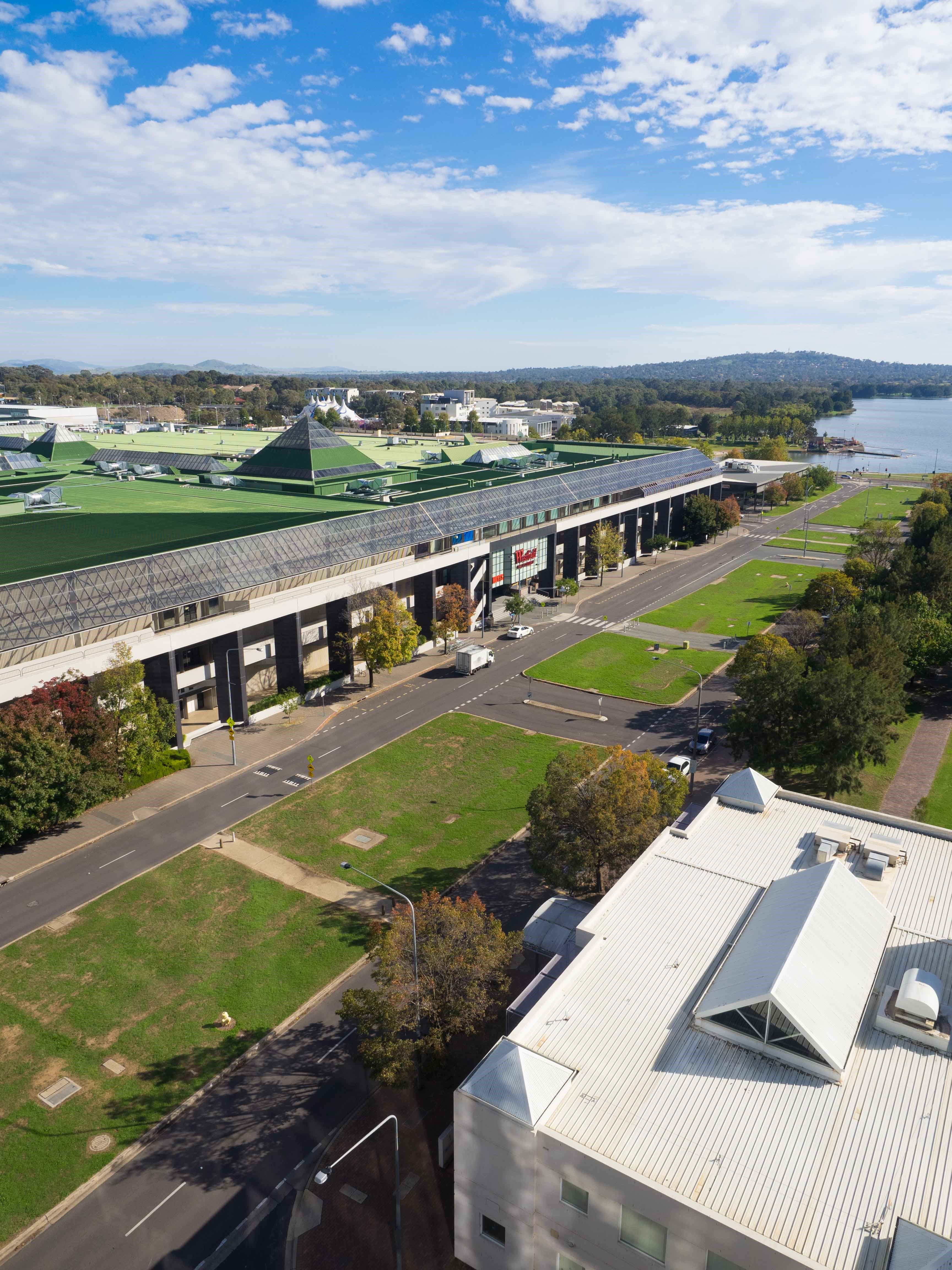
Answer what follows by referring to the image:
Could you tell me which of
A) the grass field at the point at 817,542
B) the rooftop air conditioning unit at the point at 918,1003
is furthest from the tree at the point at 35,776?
the grass field at the point at 817,542

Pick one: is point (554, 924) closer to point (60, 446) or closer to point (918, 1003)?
point (918, 1003)

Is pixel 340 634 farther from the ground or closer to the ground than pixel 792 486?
closer to the ground

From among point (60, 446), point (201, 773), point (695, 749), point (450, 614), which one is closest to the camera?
point (201, 773)

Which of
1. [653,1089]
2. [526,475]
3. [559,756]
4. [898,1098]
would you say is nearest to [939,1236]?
[898,1098]

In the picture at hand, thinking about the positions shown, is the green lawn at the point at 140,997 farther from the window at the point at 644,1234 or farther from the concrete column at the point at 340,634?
the concrete column at the point at 340,634

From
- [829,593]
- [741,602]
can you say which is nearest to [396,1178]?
[829,593]

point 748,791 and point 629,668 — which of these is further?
point 629,668

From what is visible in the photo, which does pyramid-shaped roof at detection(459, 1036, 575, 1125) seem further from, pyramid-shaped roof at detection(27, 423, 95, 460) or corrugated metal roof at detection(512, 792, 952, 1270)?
pyramid-shaped roof at detection(27, 423, 95, 460)
